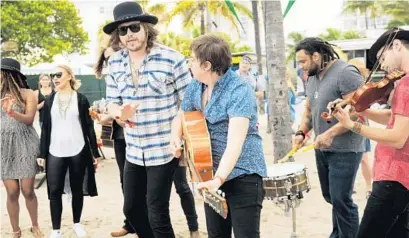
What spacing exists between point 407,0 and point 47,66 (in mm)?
31707

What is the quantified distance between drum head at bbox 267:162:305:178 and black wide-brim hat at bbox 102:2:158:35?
4.61ft

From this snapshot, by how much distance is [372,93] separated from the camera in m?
2.88

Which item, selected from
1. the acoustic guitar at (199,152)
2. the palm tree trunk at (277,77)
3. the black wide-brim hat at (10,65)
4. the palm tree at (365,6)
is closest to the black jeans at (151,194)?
the acoustic guitar at (199,152)

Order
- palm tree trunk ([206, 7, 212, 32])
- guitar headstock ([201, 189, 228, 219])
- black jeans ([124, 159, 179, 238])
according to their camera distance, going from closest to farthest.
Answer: guitar headstock ([201, 189, 228, 219])
black jeans ([124, 159, 179, 238])
palm tree trunk ([206, 7, 212, 32])

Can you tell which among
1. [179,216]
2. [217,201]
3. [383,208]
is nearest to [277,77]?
[179,216]

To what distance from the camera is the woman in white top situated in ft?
16.0

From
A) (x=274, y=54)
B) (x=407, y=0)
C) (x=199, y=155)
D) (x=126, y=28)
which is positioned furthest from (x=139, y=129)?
(x=407, y=0)

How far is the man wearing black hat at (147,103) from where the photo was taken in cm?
353

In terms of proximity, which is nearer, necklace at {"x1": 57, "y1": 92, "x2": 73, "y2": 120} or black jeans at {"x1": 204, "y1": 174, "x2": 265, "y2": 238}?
black jeans at {"x1": 204, "y1": 174, "x2": 265, "y2": 238}

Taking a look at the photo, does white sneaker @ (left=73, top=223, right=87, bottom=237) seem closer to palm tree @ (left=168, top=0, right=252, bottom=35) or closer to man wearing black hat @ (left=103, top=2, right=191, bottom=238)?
man wearing black hat @ (left=103, top=2, right=191, bottom=238)

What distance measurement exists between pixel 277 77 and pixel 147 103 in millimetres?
3653

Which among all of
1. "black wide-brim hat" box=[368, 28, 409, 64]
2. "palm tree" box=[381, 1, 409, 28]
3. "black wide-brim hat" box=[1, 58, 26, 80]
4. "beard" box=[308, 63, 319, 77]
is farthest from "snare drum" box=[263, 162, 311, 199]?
"palm tree" box=[381, 1, 409, 28]

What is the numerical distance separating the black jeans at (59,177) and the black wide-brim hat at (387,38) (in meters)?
2.93

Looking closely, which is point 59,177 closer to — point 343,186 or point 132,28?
point 132,28
